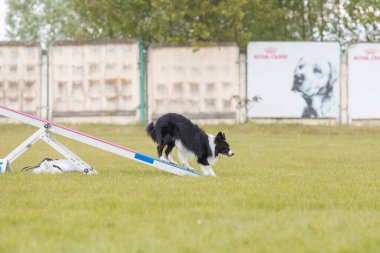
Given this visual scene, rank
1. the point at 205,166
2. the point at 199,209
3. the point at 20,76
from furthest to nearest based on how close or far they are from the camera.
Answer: the point at 20,76, the point at 205,166, the point at 199,209

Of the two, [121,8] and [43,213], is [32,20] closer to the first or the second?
[121,8]

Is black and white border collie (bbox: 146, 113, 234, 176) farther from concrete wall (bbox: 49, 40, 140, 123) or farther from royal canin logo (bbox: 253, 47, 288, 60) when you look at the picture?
royal canin logo (bbox: 253, 47, 288, 60)

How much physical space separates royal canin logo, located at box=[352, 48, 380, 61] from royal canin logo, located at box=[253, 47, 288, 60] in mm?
2528

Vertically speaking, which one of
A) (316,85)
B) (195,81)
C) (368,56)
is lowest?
(316,85)

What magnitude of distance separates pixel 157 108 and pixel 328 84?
5.86m

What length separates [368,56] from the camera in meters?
28.6

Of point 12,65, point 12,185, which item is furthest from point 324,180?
point 12,65

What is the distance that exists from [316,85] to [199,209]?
20264mm

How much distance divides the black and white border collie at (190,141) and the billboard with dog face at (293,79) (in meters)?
15.0

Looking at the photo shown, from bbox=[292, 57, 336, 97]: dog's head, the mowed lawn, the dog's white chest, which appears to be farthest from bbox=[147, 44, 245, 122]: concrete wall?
the dog's white chest

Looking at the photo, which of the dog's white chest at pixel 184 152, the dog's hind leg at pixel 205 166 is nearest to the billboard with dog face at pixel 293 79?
the dog's white chest at pixel 184 152

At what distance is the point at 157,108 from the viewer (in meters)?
28.5

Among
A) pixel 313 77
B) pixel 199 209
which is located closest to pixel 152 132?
pixel 199 209

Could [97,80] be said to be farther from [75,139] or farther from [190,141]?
[75,139]
